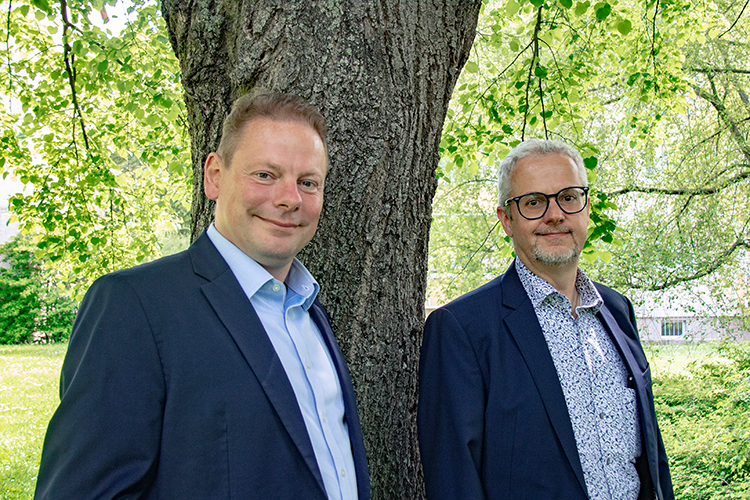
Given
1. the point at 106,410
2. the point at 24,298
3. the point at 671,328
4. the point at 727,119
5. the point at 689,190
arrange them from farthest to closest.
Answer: the point at 24,298 → the point at 671,328 → the point at 689,190 → the point at 727,119 → the point at 106,410

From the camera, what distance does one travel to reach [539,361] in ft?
6.71

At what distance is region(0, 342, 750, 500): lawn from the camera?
7098 millimetres

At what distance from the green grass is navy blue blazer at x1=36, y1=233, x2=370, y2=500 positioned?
7124 millimetres

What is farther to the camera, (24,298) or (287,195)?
(24,298)

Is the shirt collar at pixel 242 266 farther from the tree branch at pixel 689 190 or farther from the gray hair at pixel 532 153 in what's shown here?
the tree branch at pixel 689 190

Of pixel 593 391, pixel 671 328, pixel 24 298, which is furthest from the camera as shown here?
pixel 24 298

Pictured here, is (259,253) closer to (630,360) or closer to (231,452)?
(231,452)

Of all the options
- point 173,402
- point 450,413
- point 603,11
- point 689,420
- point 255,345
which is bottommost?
point 689,420

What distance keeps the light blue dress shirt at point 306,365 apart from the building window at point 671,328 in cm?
1208

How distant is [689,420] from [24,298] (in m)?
21.6

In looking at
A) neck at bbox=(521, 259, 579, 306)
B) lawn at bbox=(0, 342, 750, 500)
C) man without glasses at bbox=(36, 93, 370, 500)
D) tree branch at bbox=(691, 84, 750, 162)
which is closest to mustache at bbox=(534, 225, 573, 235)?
neck at bbox=(521, 259, 579, 306)

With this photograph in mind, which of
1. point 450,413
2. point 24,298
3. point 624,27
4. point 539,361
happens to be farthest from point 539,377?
point 24,298

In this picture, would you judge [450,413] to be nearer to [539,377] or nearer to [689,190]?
[539,377]

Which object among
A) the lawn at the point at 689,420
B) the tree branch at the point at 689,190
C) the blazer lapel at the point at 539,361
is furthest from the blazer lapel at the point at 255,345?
the tree branch at the point at 689,190
